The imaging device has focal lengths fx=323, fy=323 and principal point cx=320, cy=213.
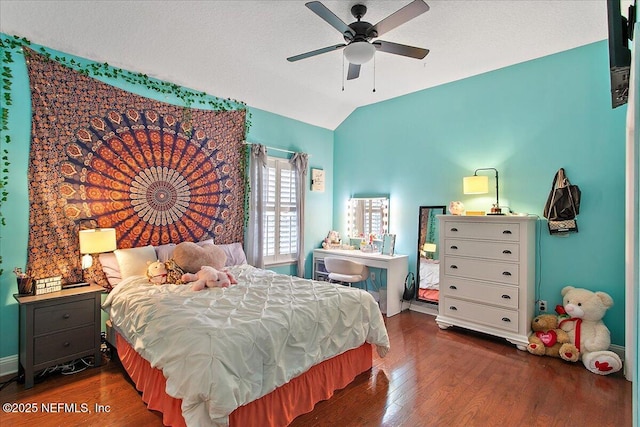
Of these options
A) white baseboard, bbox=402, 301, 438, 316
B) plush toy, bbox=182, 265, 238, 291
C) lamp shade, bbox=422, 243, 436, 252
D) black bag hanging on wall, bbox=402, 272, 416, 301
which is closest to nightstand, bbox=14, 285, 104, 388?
plush toy, bbox=182, 265, 238, 291

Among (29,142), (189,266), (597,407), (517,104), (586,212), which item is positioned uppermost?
(517,104)

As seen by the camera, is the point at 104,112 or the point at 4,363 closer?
the point at 4,363

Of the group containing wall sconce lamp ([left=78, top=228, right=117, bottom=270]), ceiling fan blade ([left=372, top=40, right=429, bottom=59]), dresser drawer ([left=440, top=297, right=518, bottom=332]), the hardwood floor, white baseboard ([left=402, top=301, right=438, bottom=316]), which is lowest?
the hardwood floor

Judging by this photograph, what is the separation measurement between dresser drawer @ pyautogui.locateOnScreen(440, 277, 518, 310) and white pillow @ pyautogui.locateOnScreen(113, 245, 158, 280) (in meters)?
3.31

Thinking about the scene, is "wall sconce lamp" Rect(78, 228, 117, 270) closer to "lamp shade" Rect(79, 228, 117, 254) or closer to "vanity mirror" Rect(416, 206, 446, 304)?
"lamp shade" Rect(79, 228, 117, 254)

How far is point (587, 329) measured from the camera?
301 centimetres

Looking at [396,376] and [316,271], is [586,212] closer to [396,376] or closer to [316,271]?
[396,376]

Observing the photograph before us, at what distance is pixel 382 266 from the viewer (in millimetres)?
4363

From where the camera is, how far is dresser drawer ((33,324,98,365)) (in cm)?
255

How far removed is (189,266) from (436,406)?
96.6 inches

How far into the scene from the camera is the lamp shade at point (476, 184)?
375 cm

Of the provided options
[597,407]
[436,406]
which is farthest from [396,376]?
[597,407]

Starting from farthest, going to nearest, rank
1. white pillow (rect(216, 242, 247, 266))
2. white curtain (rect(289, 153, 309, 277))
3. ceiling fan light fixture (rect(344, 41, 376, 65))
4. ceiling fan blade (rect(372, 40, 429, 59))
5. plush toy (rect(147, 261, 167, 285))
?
white curtain (rect(289, 153, 309, 277))
white pillow (rect(216, 242, 247, 266))
plush toy (rect(147, 261, 167, 285))
ceiling fan blade (rect(372, 40, 429, 59))
ceiling fan light fixture (rect(344, 41, 376, 65))

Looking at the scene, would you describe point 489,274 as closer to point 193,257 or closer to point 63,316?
point 193,257
